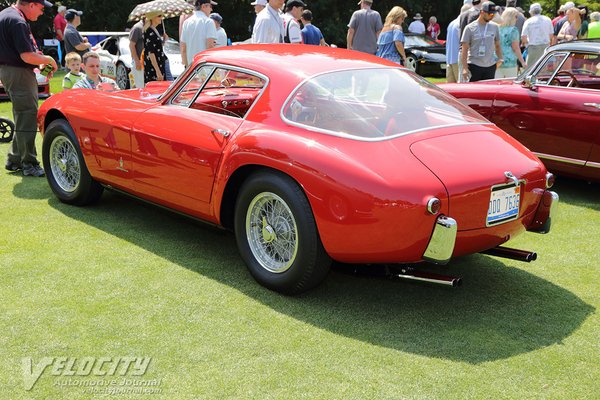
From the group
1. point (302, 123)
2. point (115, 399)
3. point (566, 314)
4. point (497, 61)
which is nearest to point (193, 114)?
point (302, 123)

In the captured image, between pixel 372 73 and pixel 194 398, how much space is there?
8.30 feet

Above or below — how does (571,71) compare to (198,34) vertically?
below

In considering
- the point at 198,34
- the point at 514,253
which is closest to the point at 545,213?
the point at 514,253

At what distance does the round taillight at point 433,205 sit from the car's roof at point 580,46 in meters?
4.12

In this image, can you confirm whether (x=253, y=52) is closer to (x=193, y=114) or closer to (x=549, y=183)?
(x=193, y=114)

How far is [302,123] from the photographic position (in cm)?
424

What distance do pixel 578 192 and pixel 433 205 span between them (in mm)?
4125

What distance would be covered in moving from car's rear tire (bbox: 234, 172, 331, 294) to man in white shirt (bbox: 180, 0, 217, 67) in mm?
5202

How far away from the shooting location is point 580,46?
6.91 metres

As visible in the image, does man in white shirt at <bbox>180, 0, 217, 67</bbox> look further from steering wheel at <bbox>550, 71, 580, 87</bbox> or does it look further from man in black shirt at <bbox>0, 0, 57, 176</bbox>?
steering wheel at <bbox>550, 71, 580, 87</bbox>

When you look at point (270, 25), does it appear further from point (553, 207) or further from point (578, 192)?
point (553, 207)

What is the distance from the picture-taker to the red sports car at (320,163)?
3746mm

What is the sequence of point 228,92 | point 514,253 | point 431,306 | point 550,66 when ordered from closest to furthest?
point 431,306 < point 514,253 < point 228,92 < point 550,66

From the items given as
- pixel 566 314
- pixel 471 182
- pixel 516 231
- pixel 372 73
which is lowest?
pixel 566 314
